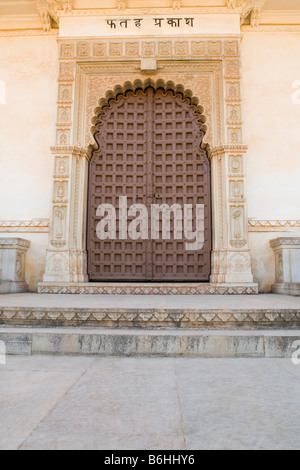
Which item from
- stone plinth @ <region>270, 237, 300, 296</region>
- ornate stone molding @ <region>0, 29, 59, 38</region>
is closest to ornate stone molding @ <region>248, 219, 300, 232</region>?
stone plinth @ <region>270, 237, 300, 296</region>

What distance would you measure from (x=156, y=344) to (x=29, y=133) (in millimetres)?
4409

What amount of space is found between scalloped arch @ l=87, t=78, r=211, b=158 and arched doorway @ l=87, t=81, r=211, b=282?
2cm

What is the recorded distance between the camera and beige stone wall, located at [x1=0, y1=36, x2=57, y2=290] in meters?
5.17

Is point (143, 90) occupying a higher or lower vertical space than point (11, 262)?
higher

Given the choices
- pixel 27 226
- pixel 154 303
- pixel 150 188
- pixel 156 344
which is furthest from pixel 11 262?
pixel 156 344

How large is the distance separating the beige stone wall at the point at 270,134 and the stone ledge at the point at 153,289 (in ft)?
1.88

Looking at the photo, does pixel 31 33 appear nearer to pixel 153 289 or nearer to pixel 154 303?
pixel 153 289

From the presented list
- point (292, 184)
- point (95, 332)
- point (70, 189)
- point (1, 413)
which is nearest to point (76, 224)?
point (70, 189)

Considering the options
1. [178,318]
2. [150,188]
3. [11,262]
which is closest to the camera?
[178,318]

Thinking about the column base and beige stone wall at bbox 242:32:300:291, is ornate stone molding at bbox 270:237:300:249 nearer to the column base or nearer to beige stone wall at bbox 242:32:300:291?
beige stone wall at bbox 242:32:300:291

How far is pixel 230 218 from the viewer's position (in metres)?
4.90

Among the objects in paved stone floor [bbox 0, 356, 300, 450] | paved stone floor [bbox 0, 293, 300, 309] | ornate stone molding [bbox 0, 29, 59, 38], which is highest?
ornate stone molding [bbox 0, 29, 59, 38]

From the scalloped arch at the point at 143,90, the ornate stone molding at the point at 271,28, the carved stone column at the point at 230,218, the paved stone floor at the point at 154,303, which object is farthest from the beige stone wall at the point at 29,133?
the ornate stone molding at the point at 271,28

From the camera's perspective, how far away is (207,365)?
6.23ft
